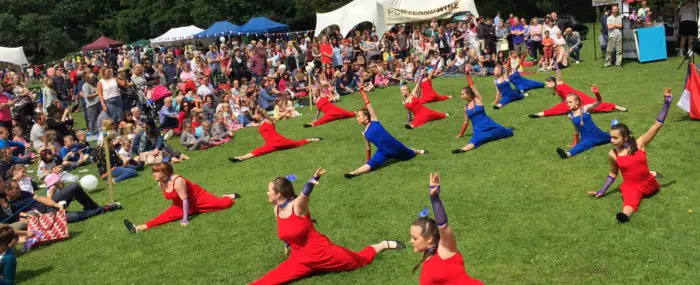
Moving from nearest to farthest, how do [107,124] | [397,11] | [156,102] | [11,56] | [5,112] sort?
[107,124] → [5,112] → [156,102] → [397,11] → [11,56]

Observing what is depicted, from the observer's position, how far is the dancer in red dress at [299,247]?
7309mm

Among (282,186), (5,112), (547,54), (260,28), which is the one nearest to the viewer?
(282,186)

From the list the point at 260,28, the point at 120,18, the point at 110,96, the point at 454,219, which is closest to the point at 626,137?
the point at 454,219

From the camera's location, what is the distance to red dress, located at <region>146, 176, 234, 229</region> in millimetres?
10406

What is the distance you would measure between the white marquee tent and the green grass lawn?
16.6m

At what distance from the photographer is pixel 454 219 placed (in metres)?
9.00

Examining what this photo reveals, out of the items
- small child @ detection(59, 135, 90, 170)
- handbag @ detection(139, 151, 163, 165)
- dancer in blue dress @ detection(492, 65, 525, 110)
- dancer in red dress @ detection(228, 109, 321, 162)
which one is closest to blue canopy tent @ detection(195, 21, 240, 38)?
small child @ detection(59, 135, 90, 170)

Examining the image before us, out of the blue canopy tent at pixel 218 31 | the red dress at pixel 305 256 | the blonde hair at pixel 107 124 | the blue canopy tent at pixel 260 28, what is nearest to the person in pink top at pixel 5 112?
the blonde hair at pixel 107 124

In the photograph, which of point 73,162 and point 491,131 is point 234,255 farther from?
point 73,162

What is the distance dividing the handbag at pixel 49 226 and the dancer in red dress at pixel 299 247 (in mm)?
4572

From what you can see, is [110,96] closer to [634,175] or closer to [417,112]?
[417,112]

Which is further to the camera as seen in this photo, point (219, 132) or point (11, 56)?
point (11, 56)

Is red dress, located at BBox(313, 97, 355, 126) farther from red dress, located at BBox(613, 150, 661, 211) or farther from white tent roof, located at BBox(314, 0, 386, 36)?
white tent roof, located at BBox(314, 0, 386, 36)

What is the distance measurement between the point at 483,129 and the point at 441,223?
27.3 ft
